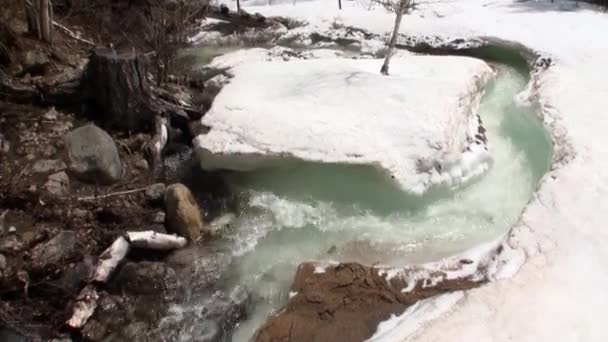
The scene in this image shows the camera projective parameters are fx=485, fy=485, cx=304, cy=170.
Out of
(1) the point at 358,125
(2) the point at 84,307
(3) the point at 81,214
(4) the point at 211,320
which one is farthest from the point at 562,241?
(3) the point at 81,214

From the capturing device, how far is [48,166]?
6.44 metres

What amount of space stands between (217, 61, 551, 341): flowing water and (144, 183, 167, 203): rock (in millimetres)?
1100

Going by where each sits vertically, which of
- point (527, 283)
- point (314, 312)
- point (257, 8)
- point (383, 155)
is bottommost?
point (314, 312)

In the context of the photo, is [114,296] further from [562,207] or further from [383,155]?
[562,207]

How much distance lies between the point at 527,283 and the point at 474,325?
0.89 metres

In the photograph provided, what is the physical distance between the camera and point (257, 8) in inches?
700

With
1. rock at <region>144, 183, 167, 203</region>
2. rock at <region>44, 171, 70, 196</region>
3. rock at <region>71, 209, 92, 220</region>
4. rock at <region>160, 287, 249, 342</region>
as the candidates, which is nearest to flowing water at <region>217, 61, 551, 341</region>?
rock at <region>160, 287, 249, 342</region>

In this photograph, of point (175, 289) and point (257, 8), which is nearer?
point (175, 289)

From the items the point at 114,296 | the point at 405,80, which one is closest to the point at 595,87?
the point at 405,80

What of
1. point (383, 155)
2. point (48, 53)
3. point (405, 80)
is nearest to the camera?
point (383, 155)

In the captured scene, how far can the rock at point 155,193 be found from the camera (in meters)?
6.66

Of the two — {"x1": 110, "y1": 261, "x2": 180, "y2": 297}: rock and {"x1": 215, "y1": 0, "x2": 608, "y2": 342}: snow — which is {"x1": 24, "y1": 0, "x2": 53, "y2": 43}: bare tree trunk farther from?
{"x1": 215, "y1": 0, "x2": 608, "y2": 342}: snow

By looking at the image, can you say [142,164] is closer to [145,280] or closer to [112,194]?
[112,194]

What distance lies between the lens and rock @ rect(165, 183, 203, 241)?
6.31 meters
